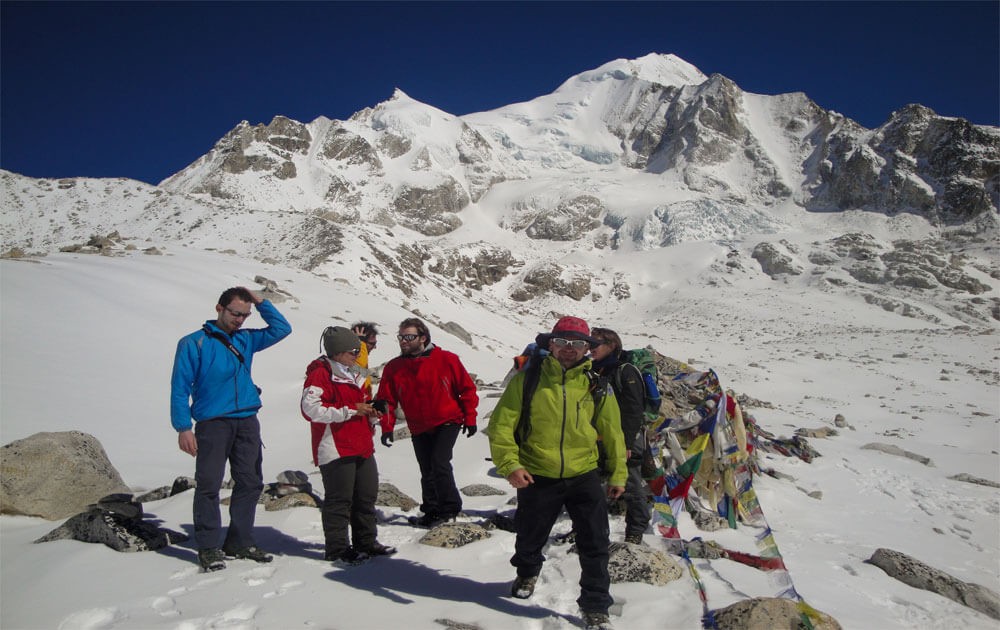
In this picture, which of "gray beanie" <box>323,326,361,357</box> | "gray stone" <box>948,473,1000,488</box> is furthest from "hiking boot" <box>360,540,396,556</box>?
"gray stone" <box>948,473,1000,488</box>

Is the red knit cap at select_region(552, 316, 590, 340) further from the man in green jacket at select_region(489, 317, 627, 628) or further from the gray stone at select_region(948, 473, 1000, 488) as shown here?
the gray stone at select_region(948, 473, 1000, 488)

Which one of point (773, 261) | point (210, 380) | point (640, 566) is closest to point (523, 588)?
point (640, 566)

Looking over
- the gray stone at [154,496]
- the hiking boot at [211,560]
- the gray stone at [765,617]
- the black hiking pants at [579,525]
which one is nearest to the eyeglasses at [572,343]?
the black hiking pants at [579,525]

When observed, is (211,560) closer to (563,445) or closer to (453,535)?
(453,535)

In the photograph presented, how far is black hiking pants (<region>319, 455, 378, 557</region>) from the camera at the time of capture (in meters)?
4.50

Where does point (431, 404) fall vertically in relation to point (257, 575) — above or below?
above

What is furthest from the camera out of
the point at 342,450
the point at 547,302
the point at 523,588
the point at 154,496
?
the point at 547,302

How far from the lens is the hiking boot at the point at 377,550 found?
4.60m

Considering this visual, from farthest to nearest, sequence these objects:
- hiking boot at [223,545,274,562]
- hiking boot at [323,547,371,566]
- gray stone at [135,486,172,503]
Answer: gray stone at [135,486,172,503] < hiking boot at [323,547,371,566] < hiking boot at [223,545,274,562]

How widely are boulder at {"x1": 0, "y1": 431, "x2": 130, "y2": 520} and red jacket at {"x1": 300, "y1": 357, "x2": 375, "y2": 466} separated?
290 centimetres

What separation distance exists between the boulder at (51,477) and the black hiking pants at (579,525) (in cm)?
461

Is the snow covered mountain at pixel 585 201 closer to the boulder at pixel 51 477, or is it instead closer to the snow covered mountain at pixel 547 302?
the snow covered mountain at pixel 547 302

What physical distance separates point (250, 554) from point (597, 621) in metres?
2.80

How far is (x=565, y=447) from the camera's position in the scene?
3748mm
